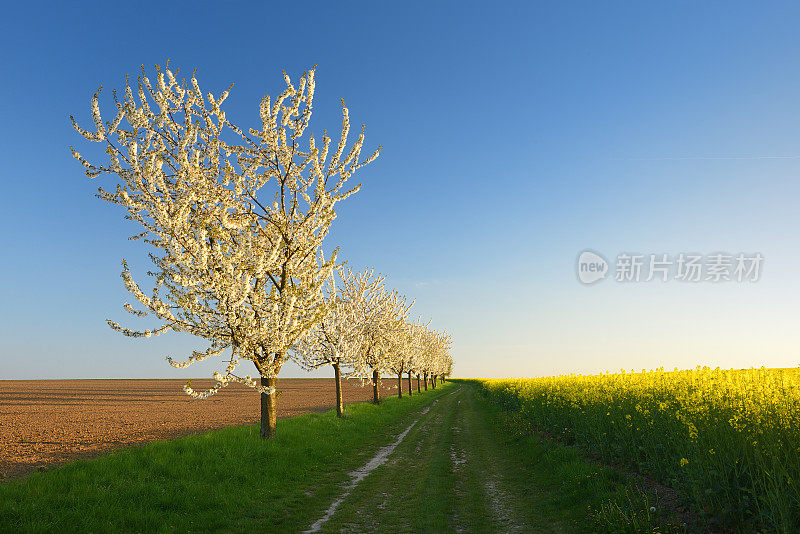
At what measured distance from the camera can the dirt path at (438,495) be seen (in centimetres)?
955

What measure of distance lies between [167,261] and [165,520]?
26.7 feet

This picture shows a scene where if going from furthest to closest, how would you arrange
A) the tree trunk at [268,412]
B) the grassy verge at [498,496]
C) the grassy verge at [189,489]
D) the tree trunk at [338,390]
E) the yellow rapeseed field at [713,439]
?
the tree trunk at [338,390] → the tree trunk at [268,412] → the grassy verge at [189,489] → the grassy verge at [498,496] → the yellow rapeseed field at [713,439]

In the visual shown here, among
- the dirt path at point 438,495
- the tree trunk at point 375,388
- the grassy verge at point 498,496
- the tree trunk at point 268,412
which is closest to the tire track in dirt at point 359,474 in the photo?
the dirt path at point 438,495

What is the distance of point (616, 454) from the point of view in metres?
Result: 12.9

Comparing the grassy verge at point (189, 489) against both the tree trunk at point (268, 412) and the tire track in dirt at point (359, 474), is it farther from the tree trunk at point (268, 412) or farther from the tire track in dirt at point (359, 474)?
the tree trunk at point (268, 412)

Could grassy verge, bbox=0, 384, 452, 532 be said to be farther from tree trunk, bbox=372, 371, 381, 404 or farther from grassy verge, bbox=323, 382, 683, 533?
tree trunk, bbox=372, 371, 381, 404

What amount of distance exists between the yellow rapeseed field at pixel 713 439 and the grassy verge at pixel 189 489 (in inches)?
316

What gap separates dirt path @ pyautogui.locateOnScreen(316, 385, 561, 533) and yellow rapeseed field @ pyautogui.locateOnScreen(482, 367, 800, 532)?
3.03 meters

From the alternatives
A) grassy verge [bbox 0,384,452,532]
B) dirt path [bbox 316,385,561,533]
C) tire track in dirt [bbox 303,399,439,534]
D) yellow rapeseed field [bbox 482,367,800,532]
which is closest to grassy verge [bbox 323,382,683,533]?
dirt path [bbox 316,385,561,533]

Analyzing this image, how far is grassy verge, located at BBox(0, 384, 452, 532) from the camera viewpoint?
31.1 feet

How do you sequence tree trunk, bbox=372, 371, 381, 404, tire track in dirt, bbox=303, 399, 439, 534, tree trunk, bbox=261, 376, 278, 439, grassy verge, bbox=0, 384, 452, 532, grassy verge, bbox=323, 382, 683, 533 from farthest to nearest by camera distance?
tree trunk, bbox=372, 371, 381, 404
tree trunk, bbox=261, 376, 278, 439
tire track in dirt, bbox=303, 399, 439, 534
grassy verge, bbox=0, 384, 452, 532
grassy verge, bbox=323, 382, 683, 533

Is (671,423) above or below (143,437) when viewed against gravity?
above

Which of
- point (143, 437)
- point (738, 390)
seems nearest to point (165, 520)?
point (738, 390)

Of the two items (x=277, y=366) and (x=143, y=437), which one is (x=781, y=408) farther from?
(x=143, y=437)
